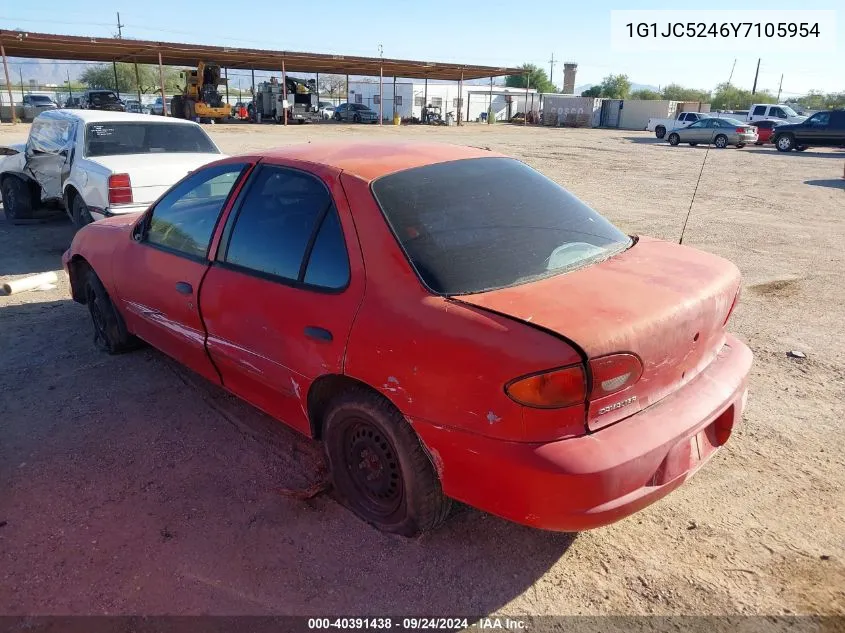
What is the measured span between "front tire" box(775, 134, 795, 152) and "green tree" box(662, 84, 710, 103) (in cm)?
4774

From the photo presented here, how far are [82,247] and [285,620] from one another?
353 cm

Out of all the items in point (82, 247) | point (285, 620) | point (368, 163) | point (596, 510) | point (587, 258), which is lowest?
point (285, 620)

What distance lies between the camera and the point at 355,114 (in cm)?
4191

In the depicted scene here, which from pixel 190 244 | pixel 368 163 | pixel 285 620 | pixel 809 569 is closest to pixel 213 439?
pixel 190 244

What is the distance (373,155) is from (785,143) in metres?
30.2

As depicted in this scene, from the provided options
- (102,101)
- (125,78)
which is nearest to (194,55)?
(102,101)

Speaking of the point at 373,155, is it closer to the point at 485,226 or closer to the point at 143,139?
the point at 485,226

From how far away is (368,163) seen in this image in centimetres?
294

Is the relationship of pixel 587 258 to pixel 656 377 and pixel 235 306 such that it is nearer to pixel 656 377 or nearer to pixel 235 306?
pixel 656 377

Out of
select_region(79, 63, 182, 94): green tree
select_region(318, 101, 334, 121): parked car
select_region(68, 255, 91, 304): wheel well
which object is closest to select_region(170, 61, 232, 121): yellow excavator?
select_region(318, 101, 334, 121): parked car

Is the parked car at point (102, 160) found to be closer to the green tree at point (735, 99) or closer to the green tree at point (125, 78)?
the green tree at point (735, 99)

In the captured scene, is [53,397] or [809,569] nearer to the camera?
[809,569]

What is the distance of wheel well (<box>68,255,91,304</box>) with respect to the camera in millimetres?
4797

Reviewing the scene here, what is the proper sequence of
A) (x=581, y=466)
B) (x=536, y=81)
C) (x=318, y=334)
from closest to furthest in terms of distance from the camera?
1. (x=581, y=466)
2. (x=318, y=334)
3. (x=536, y=81)
